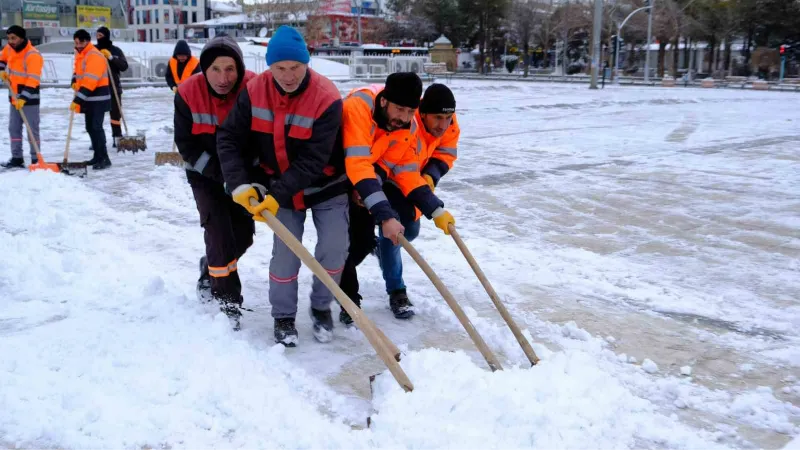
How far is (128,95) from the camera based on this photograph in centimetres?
2056

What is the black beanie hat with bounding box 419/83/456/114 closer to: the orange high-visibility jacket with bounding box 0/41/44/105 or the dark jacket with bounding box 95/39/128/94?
the orange high-visibility jacket with bounding box 0/41/44/105

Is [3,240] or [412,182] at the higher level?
[412,182]

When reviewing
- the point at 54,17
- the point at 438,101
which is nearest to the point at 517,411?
the point at 438,101

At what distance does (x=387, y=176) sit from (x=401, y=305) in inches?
29.6

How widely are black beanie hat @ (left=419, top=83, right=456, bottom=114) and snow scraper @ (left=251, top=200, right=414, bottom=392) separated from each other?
1046 millimetres

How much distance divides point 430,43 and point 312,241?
54.1 metres

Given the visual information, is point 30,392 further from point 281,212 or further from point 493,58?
point 493,58

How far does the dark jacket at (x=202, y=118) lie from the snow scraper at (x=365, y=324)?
64cm

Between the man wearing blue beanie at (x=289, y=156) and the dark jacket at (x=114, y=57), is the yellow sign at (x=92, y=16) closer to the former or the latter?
the dark jacket at (x=114, y=57)

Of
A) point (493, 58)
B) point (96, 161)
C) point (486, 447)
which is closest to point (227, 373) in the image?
point (486, 447)

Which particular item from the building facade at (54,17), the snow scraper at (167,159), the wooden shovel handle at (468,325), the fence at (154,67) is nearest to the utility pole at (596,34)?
the fence at (154,67)

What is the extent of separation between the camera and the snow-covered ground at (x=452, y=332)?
102 inches

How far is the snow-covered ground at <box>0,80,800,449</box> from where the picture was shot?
260 cm

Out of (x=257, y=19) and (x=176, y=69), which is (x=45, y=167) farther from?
(x=257, y=19)
